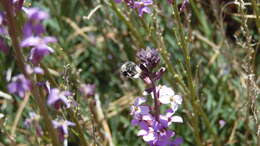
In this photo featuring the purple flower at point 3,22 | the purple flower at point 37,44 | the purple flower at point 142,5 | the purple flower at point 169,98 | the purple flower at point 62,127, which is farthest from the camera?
the purple flower at point 142,5

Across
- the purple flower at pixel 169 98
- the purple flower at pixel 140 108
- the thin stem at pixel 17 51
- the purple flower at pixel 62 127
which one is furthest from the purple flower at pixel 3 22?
the purple flower at pixel 169 98

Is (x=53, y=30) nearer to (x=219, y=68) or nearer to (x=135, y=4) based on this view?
(x=219, y=68)

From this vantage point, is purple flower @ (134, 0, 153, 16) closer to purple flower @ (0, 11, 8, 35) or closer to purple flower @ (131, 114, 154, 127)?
purple flower @ (131, 114, 154, 127)

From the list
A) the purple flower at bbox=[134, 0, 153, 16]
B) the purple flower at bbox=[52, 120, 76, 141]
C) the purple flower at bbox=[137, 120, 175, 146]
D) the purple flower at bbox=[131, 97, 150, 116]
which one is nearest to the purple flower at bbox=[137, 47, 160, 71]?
the purple flower at bbox=[131, 97, 150, 116]

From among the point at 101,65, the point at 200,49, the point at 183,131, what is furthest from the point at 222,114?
the point at 101,65

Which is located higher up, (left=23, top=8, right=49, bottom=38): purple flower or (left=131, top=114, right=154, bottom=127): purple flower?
(left=23, top=8, right=49, bottom=38): purple flower

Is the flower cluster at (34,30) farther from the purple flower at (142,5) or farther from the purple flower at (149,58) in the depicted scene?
the purple flower at (142,5)

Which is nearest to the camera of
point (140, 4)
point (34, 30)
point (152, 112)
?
point (34, 30)

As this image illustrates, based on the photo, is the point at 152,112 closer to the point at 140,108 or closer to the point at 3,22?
the point at 140,108

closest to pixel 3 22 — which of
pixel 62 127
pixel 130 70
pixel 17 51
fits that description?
pixel 17 51
